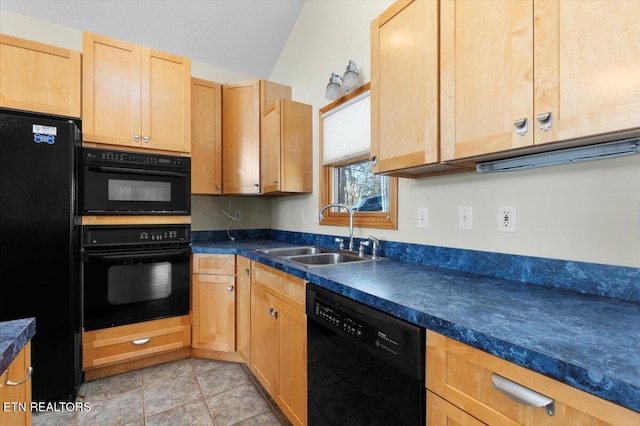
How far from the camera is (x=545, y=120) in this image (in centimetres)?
91

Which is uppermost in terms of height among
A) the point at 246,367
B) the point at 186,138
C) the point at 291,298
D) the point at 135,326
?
the point at 186,138

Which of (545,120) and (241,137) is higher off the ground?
(241,137)

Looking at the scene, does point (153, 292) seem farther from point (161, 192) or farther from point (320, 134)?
point (320, 134)

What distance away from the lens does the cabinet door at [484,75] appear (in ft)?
3.13

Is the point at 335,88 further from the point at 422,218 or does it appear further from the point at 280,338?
the point at 280,338

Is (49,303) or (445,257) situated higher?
(445,257)

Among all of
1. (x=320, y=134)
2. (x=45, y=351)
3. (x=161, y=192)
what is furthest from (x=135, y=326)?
(x=320, y=134)

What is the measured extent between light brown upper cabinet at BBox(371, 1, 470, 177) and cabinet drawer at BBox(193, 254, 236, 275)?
1.44m

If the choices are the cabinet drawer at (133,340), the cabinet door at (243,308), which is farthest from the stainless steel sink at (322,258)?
the cabinet drawer at (133,340)

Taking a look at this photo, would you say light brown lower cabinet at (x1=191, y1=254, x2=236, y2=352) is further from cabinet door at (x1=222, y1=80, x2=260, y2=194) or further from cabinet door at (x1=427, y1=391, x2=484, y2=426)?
cabinet door at (x1=427, y1=391, x2=484, y2=426)

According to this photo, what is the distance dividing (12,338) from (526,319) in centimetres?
124

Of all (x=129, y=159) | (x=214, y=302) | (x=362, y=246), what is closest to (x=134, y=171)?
(x=129, y=159)

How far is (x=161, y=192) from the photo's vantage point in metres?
2.38

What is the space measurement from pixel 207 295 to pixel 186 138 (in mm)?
1277
